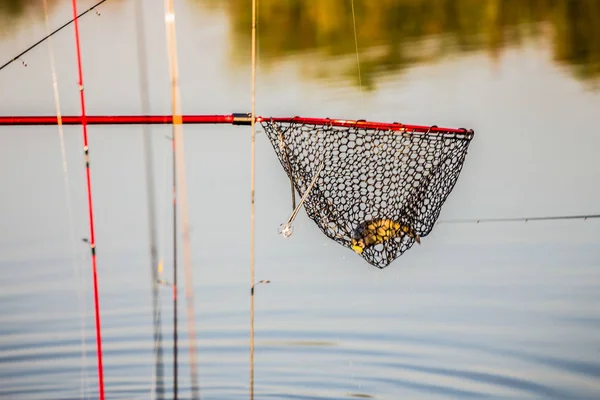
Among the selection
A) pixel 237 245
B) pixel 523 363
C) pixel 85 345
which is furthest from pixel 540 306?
pixel 85 345

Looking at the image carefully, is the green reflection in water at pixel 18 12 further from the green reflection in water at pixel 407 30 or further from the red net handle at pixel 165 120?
the red net handle at pixel 165 120

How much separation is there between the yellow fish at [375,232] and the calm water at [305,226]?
1.89m

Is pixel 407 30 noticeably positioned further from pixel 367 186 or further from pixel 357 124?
pixel 357 124

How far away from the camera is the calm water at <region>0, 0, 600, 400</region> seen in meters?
6.40

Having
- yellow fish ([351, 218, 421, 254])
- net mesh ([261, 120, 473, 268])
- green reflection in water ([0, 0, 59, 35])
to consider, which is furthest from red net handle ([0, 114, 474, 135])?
green reflection in water ([0, 0, 59, 35])

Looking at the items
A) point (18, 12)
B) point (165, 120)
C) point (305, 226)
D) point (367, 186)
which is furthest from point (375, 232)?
point (18, 12)

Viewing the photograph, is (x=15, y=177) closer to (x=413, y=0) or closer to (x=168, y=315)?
(x=168, y=315)

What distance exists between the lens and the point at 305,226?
8.23 m

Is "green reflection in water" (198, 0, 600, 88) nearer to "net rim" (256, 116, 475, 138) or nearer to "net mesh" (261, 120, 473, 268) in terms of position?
"net mesh" (261, 120, 473, 268)

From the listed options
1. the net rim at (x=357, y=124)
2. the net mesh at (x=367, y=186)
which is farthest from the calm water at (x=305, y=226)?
the net rim at (x=357, y=124)

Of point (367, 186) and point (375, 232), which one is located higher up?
point (367, 186)

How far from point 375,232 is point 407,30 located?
6.41 m

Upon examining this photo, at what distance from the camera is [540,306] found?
707cm

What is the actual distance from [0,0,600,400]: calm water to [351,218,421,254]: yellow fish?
189 cm
